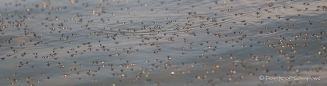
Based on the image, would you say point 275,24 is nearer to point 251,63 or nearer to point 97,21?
point 251,63

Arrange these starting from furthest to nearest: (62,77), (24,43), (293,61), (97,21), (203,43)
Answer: (97,21), (24,43), (203,43), (62,77), (293,61)

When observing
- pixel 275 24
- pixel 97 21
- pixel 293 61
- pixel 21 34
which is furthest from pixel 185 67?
pixel 21 34

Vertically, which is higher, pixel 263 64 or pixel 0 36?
pixel 0 36

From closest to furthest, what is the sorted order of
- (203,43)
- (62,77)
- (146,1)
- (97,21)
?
(62,77) → (203,43) → (97,21) → (146,1)

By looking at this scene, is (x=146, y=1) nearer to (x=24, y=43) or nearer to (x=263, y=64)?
(x=24, y=43)

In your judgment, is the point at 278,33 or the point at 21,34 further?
the point at 21,34

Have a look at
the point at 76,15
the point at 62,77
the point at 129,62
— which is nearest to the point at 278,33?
the point at 129,62

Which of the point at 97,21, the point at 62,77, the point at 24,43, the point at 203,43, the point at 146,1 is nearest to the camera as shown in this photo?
the point at 62,77
